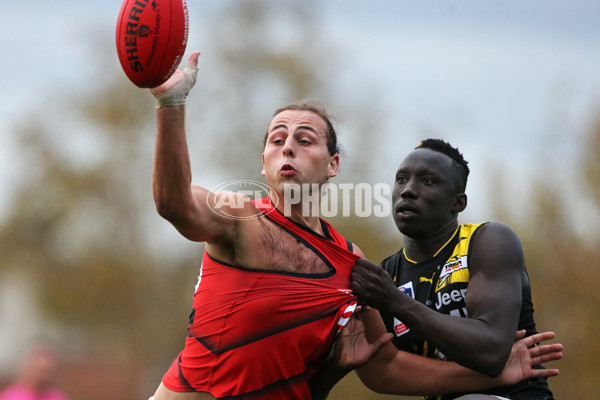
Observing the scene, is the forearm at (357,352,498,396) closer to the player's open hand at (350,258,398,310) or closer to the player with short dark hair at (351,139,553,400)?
the player with short dark hair at (351,139,553,400)

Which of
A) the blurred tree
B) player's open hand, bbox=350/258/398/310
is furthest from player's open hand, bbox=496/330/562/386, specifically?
the blurred tree

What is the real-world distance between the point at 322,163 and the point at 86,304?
15.5m

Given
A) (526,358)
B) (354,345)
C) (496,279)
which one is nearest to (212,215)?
(354,345)

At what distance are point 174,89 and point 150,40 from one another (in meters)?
0.31

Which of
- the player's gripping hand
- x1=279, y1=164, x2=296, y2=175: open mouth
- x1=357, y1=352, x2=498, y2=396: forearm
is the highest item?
the player's gripping hand

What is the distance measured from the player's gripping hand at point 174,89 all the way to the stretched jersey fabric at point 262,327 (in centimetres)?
123

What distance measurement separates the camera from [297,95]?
18891mm

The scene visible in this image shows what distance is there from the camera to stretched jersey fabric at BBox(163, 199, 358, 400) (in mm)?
4676

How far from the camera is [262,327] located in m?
4.70

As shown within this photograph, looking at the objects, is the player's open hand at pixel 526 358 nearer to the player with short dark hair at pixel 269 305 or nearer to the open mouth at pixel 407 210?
the player with short dark hair at pixel 269 305

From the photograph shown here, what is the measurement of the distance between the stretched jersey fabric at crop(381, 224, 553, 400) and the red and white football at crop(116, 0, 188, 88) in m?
2.51

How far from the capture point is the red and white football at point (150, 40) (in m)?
3.94

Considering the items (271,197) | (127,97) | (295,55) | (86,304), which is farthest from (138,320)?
(271,197)

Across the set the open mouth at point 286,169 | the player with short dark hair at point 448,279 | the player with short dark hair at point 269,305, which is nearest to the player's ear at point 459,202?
the player with short dark hair at point 448,279
